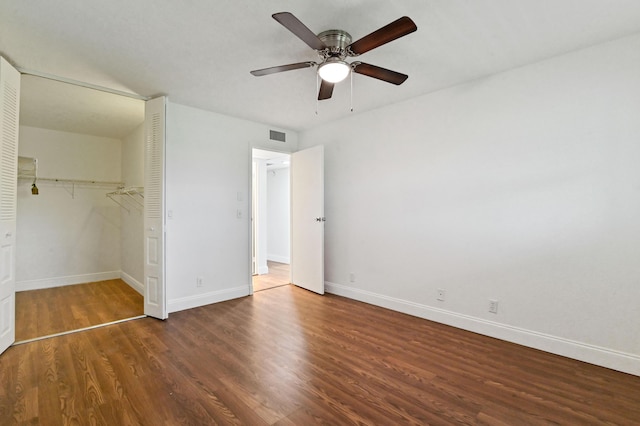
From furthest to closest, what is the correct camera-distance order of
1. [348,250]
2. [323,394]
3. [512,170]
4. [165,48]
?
[348,250]
[512,170]
[165,48]
[323,394]

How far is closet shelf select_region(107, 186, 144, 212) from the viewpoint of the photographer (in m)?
4.20

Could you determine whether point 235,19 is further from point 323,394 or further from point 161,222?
point 323,394

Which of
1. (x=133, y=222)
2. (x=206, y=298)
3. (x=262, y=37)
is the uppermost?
(x=262, y=37)

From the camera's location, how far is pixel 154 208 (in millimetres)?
3395

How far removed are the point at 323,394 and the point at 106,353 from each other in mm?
1950

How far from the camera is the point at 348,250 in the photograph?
13.9 ft

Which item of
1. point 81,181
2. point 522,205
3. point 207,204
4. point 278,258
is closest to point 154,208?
point 207,204

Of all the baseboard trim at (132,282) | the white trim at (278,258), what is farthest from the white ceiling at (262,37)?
the white trim at (278,258)

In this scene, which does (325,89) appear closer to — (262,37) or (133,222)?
(262,37)

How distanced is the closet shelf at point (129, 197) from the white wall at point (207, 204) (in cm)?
91

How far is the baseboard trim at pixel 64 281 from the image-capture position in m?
4.52

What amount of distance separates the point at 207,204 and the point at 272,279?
2013 millimetres

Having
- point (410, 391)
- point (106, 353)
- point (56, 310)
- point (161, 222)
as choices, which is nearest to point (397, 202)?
point (410, 391)

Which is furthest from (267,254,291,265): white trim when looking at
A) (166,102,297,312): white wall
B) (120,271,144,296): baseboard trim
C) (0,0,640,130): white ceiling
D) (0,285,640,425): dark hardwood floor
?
(0,0,640,130): white ceiling
